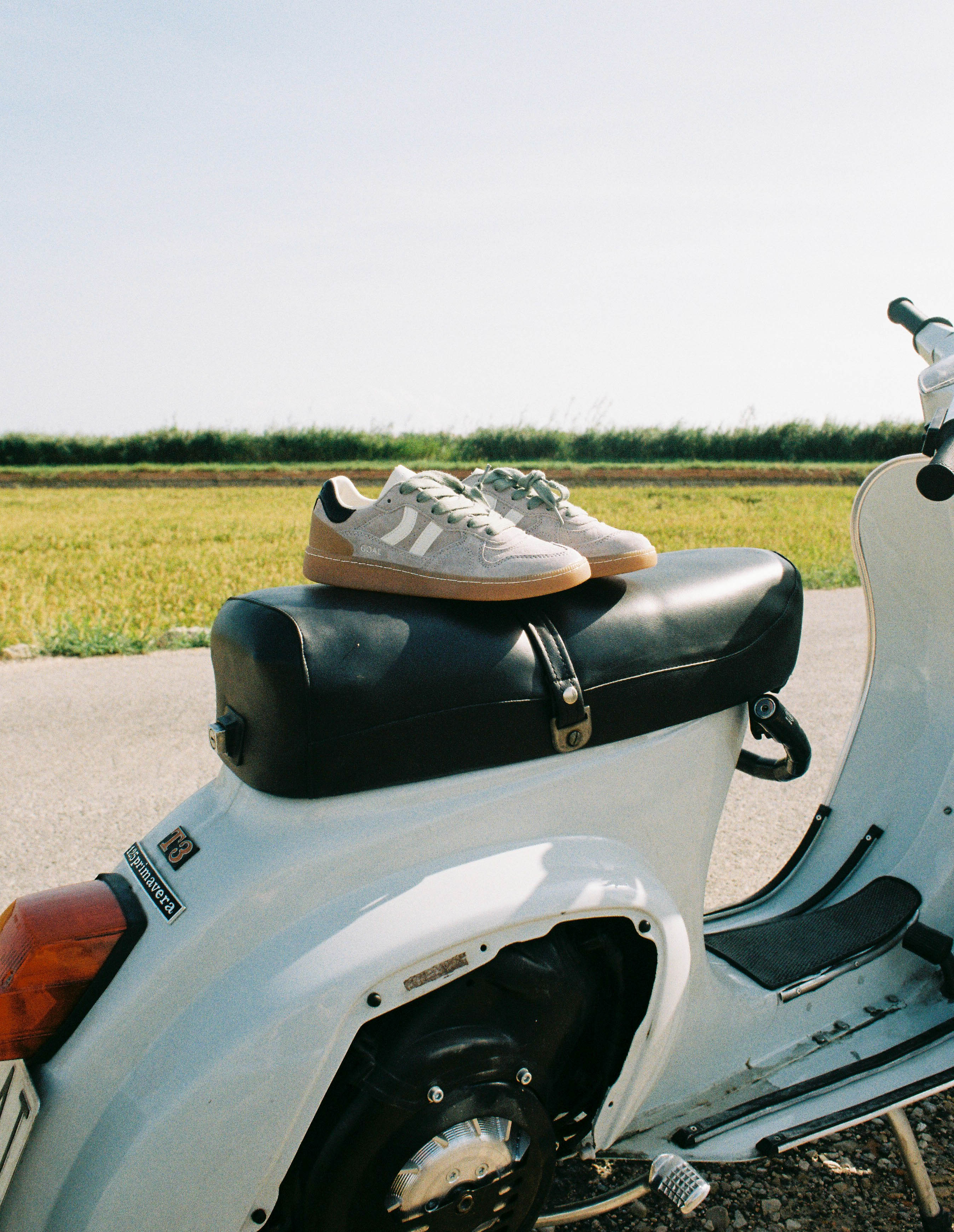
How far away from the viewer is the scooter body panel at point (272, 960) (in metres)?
1.01

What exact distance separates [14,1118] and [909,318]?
2.03 metres

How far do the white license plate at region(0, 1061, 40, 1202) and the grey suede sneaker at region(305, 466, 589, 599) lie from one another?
0.72 metres

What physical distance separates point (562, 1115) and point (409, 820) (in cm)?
52

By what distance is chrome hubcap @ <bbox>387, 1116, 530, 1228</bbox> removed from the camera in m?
1.08

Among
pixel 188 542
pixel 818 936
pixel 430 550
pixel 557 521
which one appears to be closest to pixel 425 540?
pixel 430 550

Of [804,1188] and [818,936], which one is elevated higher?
[818,936]

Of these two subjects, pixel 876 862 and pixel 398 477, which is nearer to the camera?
pixel 398 477

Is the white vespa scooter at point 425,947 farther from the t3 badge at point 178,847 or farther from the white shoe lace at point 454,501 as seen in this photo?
the white shoe lace at point 454,501

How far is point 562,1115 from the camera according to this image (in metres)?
1.30

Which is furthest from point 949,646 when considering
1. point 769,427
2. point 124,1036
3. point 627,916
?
point 769,427

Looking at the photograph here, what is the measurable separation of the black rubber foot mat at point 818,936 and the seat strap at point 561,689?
679 millimetres

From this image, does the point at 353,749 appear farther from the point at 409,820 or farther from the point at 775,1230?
the point at 775,1230

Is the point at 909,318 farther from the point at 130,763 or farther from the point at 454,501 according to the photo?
the point at 130,763

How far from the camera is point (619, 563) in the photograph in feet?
4.48
